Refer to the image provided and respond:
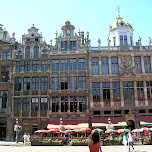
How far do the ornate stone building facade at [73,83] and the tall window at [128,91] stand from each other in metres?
0.05

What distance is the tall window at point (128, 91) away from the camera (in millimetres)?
29547

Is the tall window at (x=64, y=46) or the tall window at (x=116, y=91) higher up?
the tall window at (x=64, y=46)

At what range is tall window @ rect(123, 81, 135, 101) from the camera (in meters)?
29.5

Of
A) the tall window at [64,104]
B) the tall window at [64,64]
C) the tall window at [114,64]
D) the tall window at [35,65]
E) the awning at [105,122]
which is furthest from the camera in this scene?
the tall window at [35,65]

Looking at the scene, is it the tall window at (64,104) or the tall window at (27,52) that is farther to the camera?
the tall window at (27,52)

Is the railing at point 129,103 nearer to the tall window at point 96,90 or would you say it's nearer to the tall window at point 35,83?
the tall window at point 96,90

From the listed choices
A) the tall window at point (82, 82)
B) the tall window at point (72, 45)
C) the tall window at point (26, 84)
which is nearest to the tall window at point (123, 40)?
the tall window at point (72, 45)

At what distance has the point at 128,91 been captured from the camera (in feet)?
97.6

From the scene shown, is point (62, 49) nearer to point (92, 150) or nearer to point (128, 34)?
point (128, 34)

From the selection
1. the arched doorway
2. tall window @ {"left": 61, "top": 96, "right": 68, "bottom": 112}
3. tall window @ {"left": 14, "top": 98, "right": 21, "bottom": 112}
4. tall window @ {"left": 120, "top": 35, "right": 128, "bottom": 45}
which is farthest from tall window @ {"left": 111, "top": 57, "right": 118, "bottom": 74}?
tall window @ {"left": 14, "top": 98, "right": 21, "bottom": 112}

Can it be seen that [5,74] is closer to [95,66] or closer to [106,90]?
[95,66]

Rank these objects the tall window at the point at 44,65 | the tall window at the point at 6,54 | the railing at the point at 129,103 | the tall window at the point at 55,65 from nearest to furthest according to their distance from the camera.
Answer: the railing at the point at 129,103
the tall window at the point at 55,65
the tall window at the point at 44,65
the tall window at the point at 6,54

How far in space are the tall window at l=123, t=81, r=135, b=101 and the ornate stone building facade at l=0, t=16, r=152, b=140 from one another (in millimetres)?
52

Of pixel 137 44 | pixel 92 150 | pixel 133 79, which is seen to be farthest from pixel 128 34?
pixel 92 150
